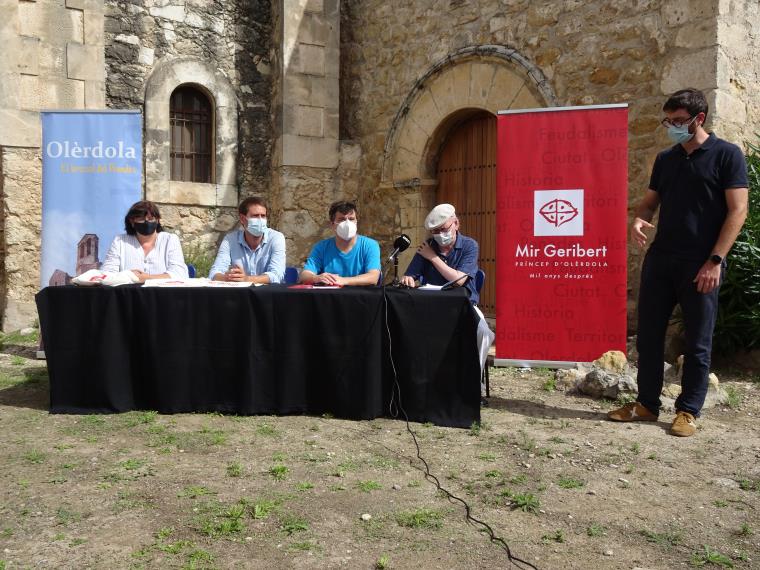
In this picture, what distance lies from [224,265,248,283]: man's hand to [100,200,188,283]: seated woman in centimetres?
32

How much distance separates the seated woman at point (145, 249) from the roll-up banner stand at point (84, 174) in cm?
163

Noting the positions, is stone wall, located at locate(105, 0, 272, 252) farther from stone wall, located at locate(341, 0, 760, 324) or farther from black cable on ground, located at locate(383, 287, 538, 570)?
black cable on ground, located at locate(383, 287, 538, 570)

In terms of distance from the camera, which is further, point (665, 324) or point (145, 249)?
point (145, 249)

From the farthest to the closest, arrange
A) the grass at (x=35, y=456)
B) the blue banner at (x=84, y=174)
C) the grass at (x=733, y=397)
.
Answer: the blue banner at (x=84, y=174) < the grass at (x=733, y=397) < the grass at (x=35, y=456)

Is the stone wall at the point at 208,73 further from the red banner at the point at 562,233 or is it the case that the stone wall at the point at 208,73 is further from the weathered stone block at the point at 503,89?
the red banner at the point at 562,233

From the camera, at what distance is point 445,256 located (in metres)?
4.86

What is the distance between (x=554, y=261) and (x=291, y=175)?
420 centimetres

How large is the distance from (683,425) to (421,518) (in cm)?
195

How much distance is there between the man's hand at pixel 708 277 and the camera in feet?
13.0

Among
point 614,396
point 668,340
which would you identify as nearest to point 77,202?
point 614,396

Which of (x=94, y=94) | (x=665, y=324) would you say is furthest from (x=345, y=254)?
(x=94, y=94)

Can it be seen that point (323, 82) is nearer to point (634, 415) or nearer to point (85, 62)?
point (85, 62)

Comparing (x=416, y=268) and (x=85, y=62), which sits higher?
(x=85, y=62)

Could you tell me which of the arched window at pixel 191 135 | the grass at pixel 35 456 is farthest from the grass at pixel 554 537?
the arched window at pixel 191 135
